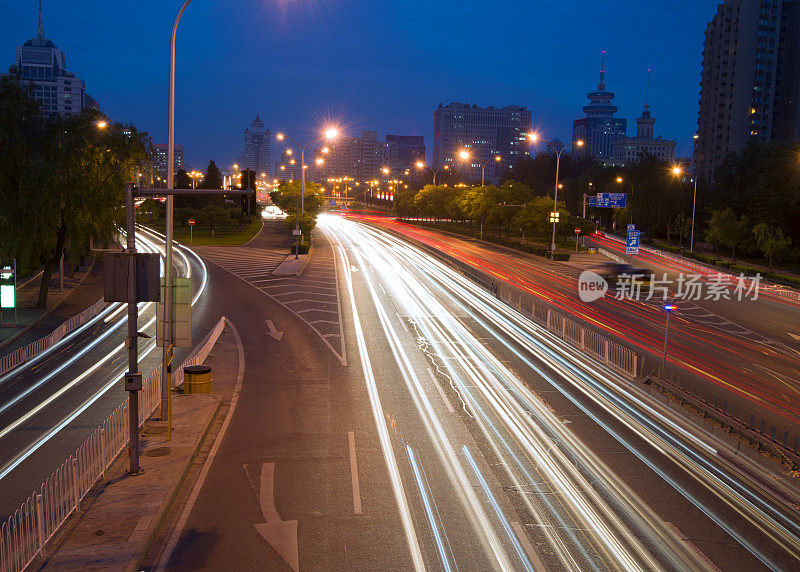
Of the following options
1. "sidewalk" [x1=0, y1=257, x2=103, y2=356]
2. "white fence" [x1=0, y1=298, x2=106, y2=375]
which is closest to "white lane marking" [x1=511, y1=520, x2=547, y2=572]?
"white fence" [x1=0, y1=298, x2=106, y2=375]

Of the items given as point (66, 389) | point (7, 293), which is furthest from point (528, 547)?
point (7, 293)

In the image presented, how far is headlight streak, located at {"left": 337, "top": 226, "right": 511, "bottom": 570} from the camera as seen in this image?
32.4 ft

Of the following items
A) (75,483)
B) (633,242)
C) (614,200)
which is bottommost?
(75,483)

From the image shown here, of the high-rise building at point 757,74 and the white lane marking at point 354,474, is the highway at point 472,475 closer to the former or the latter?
the white lane marking at point 354,474

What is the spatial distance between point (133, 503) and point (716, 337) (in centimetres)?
2556

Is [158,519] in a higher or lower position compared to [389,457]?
higher

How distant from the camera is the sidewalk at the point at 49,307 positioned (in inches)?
989

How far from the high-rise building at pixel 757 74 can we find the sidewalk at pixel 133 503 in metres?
149

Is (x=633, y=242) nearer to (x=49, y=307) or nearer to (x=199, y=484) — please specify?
(x=49, y=307)

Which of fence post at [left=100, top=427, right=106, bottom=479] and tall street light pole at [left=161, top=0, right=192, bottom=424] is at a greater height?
tall street light pole at [left=161, top=0, right=192, bottom=424]

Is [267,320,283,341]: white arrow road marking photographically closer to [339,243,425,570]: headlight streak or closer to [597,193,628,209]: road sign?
[339,243,425,570]: headlight streak

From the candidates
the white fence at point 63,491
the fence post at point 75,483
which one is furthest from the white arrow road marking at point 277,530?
the white fence at point 63,491

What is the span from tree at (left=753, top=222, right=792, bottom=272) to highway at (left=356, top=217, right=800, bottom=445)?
1606cm

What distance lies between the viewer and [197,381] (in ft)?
57.8
